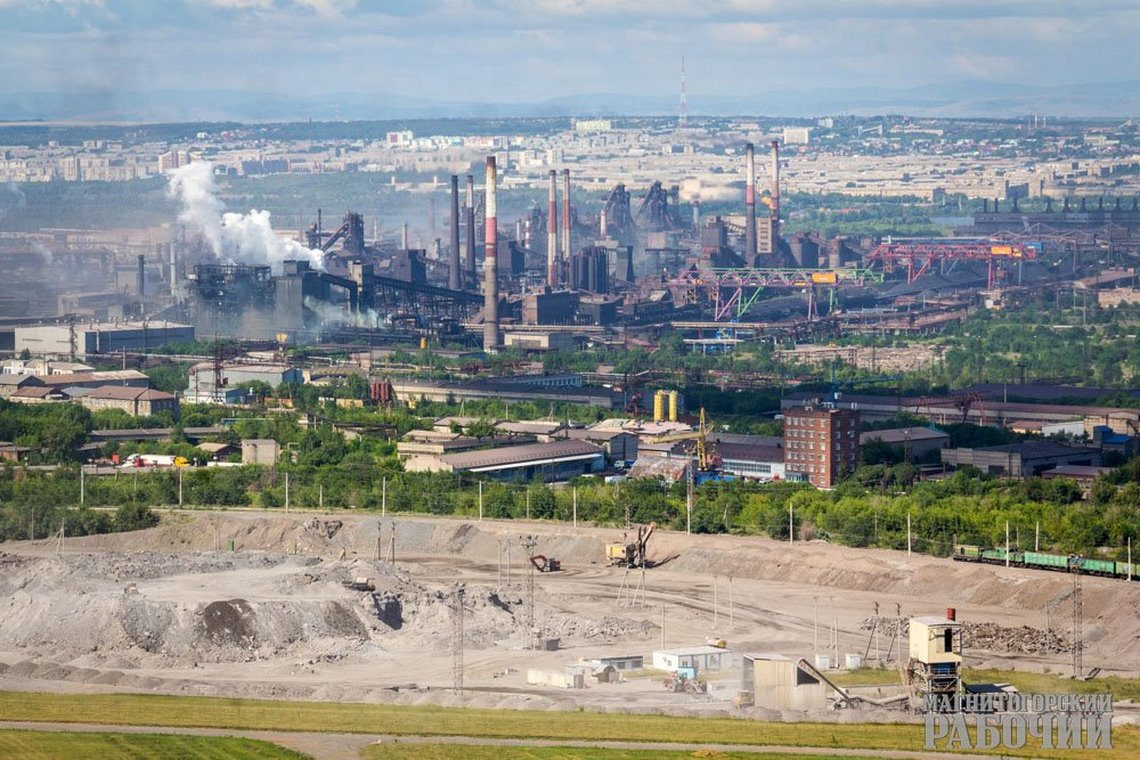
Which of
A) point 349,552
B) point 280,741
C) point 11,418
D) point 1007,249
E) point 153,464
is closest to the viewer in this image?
point 280,741

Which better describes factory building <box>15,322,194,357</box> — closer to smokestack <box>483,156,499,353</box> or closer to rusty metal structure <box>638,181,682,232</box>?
smokestack <box>483,156,499,353</box>

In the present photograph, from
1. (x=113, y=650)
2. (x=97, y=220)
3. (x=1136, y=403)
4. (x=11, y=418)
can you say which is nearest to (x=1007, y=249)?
(x=97, y=220)

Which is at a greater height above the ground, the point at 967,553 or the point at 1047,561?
the point at 1047,561

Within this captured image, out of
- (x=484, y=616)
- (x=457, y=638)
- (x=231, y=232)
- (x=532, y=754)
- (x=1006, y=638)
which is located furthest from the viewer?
(x=231, y=232)

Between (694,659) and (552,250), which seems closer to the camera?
(694,659)

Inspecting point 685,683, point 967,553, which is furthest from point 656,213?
point 685,683

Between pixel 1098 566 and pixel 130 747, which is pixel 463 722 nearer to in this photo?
pixel 130 747

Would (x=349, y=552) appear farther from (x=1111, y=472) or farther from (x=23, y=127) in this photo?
(x=23, y=127)

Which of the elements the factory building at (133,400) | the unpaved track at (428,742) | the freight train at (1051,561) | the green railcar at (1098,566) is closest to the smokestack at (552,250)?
the factory building at (133,400)
